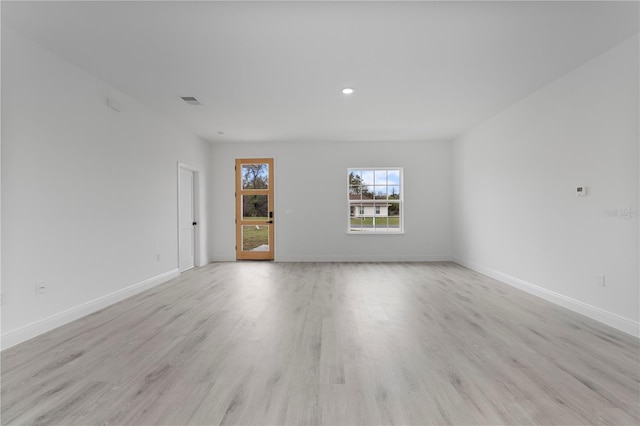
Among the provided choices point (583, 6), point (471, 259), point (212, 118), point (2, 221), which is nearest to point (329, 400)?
point (2, 221)

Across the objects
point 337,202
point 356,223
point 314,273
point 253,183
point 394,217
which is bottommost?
point 314,273

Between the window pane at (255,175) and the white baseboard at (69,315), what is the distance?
3.19 metres

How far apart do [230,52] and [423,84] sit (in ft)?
7.80

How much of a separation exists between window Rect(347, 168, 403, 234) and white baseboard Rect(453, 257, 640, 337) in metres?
2.48

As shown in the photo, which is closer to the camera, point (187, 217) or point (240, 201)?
point (187, 217)

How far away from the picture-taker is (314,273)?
580 centimetres

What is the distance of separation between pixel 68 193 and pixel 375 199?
571 cm

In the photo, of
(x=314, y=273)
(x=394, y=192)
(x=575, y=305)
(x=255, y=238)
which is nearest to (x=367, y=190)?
(x=394, y=192)

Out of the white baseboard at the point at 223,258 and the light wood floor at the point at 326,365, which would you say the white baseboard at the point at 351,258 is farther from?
the light wood floor at the point at 326,365

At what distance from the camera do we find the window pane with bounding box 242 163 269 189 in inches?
287

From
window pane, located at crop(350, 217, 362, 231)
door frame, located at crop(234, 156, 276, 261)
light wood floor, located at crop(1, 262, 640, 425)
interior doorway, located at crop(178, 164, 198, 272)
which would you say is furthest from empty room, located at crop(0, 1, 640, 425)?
window pane, located at crop(350, 217, 362, 231)

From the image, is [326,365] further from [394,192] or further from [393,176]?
[393,176]

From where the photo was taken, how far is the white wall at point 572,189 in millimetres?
3004

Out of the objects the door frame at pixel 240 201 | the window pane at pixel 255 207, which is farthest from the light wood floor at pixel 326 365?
the window pane at pixel 255 207
